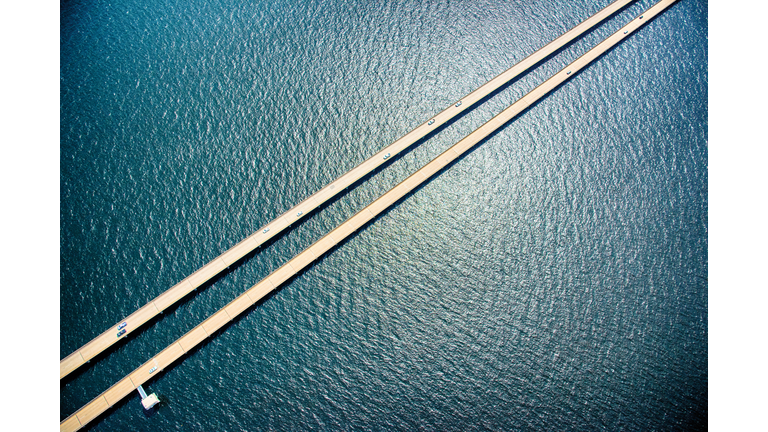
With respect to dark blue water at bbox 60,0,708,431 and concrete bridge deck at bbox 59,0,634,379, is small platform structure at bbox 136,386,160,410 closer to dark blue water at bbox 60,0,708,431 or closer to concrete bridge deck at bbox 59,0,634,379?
dark blue water at bbox 60,0,708,431

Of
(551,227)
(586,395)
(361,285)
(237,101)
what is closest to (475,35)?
(551,227)

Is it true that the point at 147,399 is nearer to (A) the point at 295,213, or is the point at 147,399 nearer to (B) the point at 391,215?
(A) the point at 295,213

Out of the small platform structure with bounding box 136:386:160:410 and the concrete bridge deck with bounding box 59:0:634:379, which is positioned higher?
the concrete bridge deck with bounding box 59:0:634:379

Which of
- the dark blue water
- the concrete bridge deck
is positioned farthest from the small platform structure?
the concrete bridge deck

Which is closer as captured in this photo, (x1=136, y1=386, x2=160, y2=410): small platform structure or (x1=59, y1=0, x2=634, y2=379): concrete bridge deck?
(x1=136, y1=386, x2=160, y2=410): small platform structure

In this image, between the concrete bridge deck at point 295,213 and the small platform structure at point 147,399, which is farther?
the concrete bridge deck at point 295,213

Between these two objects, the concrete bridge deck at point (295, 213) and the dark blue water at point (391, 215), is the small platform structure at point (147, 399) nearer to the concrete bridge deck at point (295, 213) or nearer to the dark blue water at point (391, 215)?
the dark blue water at point (391, 215)

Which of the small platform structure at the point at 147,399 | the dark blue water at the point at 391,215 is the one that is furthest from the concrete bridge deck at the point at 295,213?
the small platform structure at the point at 147,399
